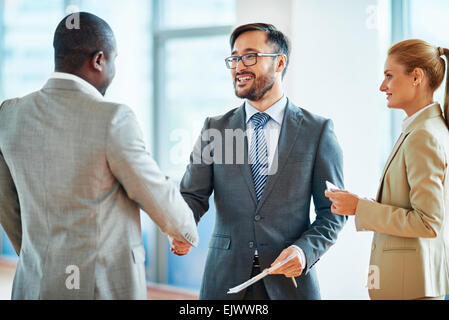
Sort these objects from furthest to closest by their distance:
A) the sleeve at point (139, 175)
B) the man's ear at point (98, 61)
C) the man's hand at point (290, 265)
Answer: the man's hand at point (290, 265)
the man's ear at point (98, 61)
the sleeve at point (139, 175)

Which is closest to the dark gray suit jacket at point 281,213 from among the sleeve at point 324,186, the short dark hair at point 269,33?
the sleeve at point 324,186

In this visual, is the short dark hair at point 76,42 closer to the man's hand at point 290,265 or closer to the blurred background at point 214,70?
the man's hand at point 290,265

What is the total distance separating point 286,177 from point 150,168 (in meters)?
0.69

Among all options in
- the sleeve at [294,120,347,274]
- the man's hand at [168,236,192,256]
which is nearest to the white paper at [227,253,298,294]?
the sleeve at [294,120,347,274]

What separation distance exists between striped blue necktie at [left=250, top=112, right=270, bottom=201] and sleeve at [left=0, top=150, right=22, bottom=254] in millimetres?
917

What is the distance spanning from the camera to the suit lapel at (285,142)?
6.29 feet

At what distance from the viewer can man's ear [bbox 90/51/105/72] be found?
1.49 meters

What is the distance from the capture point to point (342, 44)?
2916 millimetres

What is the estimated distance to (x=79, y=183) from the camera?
1.38m

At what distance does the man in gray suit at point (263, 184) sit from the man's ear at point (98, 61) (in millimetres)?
697

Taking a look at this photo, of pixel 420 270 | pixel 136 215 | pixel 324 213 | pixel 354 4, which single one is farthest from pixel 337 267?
pixel 136 215

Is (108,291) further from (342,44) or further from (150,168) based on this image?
(342,44)

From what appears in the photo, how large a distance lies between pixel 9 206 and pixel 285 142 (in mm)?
1089

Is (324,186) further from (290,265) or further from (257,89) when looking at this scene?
(257,89)
